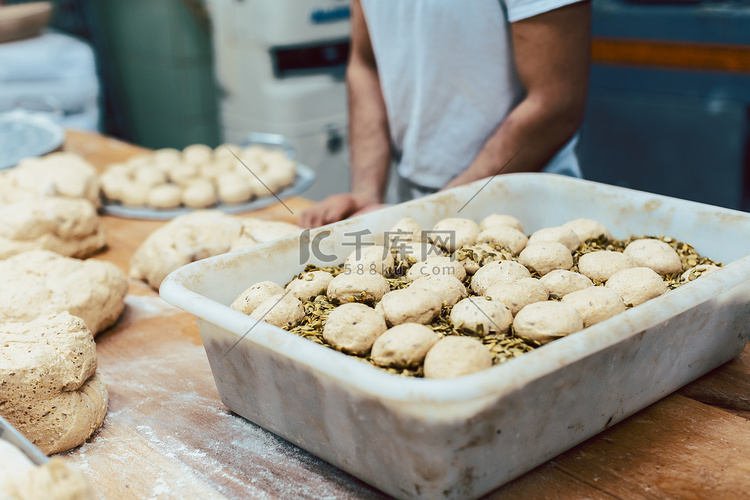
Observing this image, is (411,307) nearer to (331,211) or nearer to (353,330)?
(353,330)

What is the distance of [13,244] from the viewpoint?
1.35m

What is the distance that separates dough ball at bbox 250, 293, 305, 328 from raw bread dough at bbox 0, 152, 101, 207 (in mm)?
1025

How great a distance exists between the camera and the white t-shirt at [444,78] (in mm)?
1493

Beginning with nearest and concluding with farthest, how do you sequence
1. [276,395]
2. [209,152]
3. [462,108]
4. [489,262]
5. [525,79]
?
[276,395]
[489,262]
[525,79]
[462,108]
[209,152]

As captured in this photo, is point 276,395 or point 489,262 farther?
point 489,262

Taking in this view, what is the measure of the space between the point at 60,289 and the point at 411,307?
2.18 ft

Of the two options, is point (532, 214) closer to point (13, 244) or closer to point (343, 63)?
point (13, 244)

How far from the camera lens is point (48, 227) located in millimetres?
1383

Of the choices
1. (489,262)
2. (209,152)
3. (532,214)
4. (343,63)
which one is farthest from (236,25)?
(489,262)

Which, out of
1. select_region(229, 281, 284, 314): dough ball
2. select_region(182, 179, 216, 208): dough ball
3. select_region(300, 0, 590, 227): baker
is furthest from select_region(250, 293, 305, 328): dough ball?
select_region(182, 179, 216, 208): dough ball

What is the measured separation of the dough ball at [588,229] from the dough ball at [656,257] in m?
0.10

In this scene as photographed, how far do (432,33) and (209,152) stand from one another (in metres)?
0.90

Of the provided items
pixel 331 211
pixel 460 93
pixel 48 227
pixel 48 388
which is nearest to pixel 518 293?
pixel 48 388

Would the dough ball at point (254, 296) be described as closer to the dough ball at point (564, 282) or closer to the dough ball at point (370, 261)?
the dough ball at point (370, 261)
